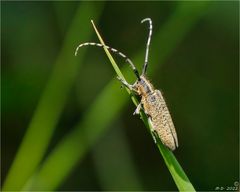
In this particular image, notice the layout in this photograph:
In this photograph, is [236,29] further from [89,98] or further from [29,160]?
[29,160]

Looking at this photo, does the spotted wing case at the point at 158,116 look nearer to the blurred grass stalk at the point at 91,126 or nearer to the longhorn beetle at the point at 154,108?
the longhorn beetle at the point at 154,108

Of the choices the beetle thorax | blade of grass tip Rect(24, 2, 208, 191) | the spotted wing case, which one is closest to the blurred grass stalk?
blade of grass tip Rect(24, 2, 208, 191)

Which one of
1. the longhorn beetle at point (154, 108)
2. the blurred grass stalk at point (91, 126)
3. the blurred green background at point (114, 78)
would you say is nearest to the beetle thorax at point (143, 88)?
the longhorn beetle at point (154, 108)

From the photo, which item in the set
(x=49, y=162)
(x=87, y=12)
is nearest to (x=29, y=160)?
(x=49, y=162)

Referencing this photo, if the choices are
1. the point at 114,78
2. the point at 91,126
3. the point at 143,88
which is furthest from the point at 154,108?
the point at 114,78

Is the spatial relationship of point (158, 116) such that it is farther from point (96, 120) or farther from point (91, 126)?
point (91, 126)
